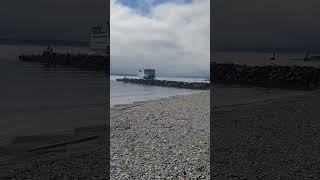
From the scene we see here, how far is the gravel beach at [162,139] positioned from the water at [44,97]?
924 mm

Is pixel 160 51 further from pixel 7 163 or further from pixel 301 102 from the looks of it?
pixel 7 163

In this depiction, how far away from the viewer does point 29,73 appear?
400cm

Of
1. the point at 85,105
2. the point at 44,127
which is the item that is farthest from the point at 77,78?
the point at 44,127

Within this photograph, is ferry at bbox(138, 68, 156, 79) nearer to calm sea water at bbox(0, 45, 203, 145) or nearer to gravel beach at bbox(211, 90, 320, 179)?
gravel beach at bbox(211, 90, 320, 179)

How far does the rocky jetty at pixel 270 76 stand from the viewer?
5.22 m

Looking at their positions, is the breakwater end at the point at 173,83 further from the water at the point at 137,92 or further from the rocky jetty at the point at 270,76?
the rocky jetty at the point at 270,76

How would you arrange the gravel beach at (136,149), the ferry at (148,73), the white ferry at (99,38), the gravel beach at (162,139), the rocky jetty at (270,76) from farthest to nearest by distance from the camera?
1. the ferry at (148,73)
2. the rocky jetty at (270,76)
3. the gravel beach at (162,139)
4. the white ferry at (99,38)
5. the gravel beach at (136,149)

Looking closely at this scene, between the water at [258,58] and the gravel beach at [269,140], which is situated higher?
the water at [258,58]

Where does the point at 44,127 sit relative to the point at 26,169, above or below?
above

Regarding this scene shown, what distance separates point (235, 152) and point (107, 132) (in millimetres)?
1338

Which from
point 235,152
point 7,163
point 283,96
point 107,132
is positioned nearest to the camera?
point 7,163

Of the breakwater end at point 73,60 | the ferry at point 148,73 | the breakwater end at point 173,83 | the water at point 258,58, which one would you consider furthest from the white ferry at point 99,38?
the ferry at point 148,73

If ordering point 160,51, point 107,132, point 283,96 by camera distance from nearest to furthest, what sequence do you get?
point 107,132 < point 283,96 < point 160,51

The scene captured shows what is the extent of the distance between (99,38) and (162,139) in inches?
69.5
